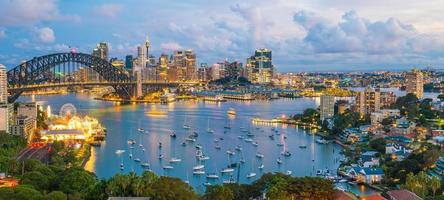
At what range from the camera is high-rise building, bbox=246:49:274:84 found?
193ft

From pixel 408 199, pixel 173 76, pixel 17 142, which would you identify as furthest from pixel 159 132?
pixel 173 76

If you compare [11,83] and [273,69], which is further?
[273,69]

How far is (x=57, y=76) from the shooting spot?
36844 millimetres

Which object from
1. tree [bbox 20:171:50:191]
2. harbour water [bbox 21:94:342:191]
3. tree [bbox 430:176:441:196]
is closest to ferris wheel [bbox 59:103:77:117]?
harbour water [bbox 21:94:342:191]

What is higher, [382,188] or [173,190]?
[173,190]

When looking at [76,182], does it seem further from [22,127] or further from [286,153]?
[22,127]

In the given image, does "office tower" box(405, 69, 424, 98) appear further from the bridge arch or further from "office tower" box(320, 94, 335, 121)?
the bridge arch

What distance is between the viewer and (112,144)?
50.6 ft

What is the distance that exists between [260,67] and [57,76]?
27.4 meters

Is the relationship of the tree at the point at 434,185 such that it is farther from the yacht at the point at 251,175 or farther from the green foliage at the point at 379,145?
the green foliage at the point at 379,145

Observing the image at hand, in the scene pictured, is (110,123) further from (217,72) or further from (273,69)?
(273,69)

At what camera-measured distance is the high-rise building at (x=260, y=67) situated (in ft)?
193

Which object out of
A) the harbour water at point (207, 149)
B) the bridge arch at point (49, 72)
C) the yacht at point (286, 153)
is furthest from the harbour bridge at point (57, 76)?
the yacht at point (286, 153)

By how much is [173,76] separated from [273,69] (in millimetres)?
13180
